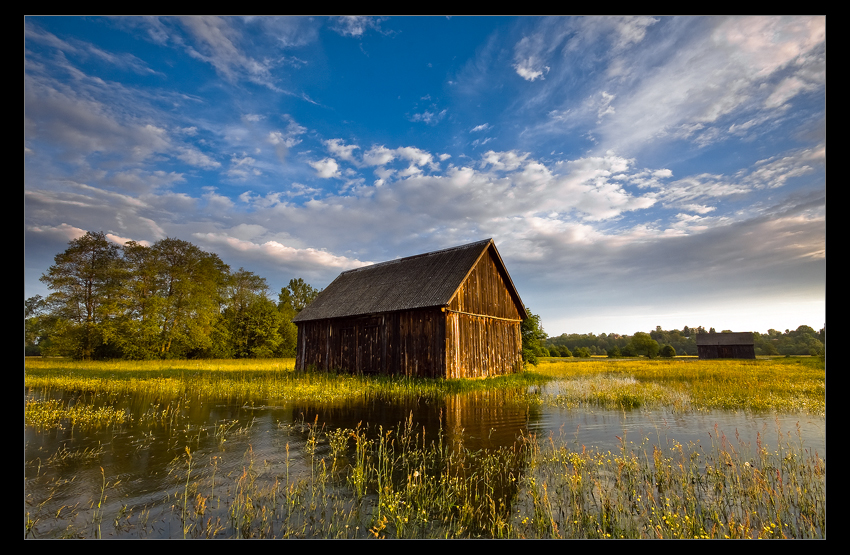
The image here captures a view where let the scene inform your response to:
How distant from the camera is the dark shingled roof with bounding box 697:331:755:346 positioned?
210ft

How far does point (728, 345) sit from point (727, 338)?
136 centimetres

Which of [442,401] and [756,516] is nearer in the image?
[756,516]

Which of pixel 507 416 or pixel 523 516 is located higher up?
pixel 523 516

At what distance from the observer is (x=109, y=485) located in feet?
18.4

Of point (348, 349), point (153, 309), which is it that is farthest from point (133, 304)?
point (348, 349)

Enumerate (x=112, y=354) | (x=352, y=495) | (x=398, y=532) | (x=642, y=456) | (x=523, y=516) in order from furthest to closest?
1. (x=112, y=354)
2. (x=642, y=456)
3. (x=352, y=495)
4. (x=523, y=516)
5. (x=398, y=532)

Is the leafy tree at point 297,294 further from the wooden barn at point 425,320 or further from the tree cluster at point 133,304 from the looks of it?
the wooden barn at point 425,320

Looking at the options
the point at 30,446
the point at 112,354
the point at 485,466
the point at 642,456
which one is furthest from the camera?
the point at 112,354

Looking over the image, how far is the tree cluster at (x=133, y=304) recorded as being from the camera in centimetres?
3244

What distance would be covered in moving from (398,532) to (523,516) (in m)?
1.59
